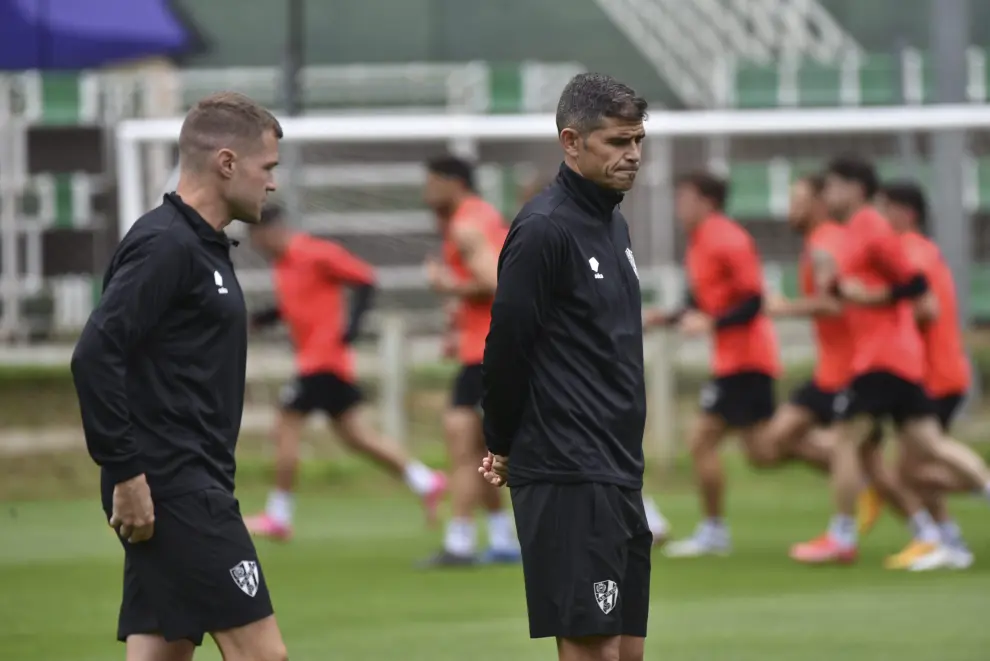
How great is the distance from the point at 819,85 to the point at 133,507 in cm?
1635

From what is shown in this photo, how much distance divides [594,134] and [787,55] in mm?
17353

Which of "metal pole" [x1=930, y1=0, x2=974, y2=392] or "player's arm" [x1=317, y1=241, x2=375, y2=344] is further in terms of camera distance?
"metal pole" [x1=930, y1=0, x2=974, y2=392]

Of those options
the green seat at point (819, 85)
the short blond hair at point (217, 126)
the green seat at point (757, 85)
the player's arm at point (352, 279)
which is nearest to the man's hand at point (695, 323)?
the player's arm at point (352, 279)

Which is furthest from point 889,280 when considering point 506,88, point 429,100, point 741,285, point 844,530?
point 429,100

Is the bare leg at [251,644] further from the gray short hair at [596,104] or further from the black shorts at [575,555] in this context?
the gray short hair at [596,104]

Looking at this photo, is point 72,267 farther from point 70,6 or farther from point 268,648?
point 268,648

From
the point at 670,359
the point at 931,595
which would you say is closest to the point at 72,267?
the point at 670,359

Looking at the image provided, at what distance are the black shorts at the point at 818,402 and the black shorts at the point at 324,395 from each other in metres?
3.16

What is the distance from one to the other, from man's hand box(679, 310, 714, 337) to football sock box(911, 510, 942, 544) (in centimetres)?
179

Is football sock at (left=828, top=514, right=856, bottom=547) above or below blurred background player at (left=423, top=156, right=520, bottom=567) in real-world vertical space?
below

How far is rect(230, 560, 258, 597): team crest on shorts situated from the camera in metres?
5.25

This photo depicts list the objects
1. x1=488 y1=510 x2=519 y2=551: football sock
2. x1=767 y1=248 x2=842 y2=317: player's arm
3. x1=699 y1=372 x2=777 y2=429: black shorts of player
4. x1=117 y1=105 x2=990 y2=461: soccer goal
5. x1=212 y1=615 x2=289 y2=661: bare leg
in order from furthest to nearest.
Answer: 1. x1=117 y1=105 x2=990 y2=461: soccer goal
2. x1=699 y1=372 x2=777 y2=429: black shorts of player
3. x1=488 y1=510 x2=519 y2=551: football sock
4. x1=767 y1=248 x2=842 y2=317: player's arm
5. x1=212 y1=615 x2=289 y2=661: bare leg

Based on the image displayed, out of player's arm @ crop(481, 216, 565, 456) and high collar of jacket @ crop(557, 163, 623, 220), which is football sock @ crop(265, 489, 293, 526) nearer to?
player's arm @ crop(481, 216, 565, 456)

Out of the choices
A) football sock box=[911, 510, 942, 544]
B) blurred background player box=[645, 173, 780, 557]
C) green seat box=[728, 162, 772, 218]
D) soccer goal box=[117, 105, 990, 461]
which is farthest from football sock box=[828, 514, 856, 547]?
green seat box=[728, 162, 772, 218]
